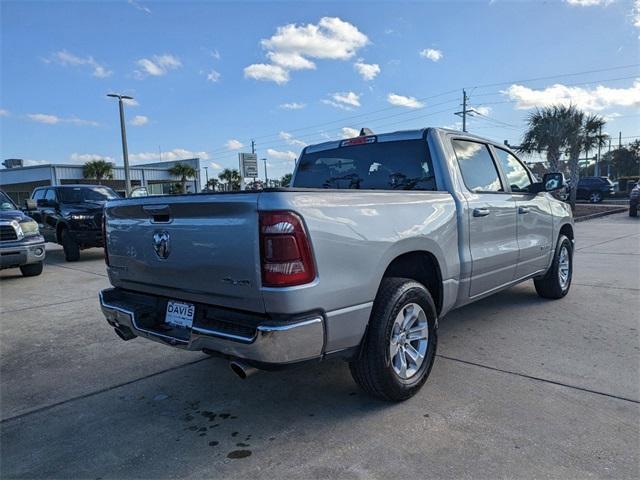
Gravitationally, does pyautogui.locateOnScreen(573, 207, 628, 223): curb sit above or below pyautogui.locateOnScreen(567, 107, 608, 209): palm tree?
below

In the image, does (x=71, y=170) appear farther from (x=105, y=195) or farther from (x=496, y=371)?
(x=496, y=371)

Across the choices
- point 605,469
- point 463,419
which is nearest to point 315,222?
point 463,419

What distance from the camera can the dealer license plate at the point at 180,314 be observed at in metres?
2.84

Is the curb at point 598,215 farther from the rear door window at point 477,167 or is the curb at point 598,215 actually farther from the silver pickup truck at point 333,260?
the silver pickup truck at point 333,260

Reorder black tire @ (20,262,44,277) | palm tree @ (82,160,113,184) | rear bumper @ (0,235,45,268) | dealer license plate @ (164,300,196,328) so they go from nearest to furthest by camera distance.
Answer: dealer license plate @ (164,300,196,328) → rear bumper @ (0,235,45,268) → black tire @ (20,262,44,277) → palm tree @ (82,160,113,184)

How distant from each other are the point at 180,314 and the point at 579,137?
77.5 ft

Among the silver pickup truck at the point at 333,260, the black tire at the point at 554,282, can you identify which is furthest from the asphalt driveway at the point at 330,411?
the black tire at the point at 554,282

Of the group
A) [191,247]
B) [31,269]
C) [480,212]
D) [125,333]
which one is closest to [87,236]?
[31,269]

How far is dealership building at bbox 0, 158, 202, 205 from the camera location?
136 ft

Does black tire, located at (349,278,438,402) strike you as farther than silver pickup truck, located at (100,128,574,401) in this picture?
Yes

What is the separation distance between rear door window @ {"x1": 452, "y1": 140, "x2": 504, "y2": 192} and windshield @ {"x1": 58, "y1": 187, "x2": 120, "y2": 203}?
387 inches

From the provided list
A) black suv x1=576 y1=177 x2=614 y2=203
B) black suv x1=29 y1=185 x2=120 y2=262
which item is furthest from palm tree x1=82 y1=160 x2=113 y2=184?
black suv x1=576 y1=177 x2=614 y2=203

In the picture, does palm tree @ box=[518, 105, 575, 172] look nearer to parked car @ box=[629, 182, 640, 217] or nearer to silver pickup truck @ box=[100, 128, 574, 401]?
parked car @ box=[629, 182, 640, 217]

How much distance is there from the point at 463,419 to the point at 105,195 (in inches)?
450
